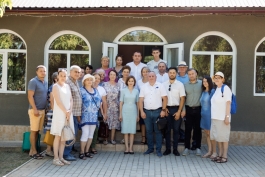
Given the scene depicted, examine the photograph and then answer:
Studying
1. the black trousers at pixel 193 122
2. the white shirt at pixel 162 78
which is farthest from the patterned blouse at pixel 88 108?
the black trousers at pixel 193 122

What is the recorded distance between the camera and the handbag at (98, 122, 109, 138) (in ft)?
29.6

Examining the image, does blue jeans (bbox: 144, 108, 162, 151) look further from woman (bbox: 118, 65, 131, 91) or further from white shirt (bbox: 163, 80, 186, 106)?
woman (bbox: 118, 65, 131, 91)

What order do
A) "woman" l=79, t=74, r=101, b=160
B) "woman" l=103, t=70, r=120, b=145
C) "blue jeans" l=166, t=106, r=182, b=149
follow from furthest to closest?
1. "woman" l=103, t=70, r=120, b=145
2. "blue jeans" l=166, t=106, r=182, b=149
3. "woman" l=79, t=74, r=101, b=160

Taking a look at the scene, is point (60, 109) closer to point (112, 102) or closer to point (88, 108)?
point (88, 108)

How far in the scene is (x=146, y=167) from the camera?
767 centimetres

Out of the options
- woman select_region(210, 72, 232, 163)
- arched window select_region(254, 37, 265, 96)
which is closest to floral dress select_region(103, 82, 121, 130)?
woman select_region(210, 72, 232, 163)

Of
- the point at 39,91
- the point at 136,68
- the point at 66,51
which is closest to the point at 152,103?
the point at 136,68

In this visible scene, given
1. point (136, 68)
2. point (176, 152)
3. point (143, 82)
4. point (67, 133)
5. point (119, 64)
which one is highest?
point (119, 64)

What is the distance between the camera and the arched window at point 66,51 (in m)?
10.8

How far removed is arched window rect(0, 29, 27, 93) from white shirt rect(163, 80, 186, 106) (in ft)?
15.1

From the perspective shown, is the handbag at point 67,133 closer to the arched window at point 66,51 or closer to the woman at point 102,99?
the woman at point 102,99

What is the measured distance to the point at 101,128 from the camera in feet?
29.8

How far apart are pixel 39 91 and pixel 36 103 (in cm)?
29

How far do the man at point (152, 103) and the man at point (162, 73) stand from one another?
27.3 inches
